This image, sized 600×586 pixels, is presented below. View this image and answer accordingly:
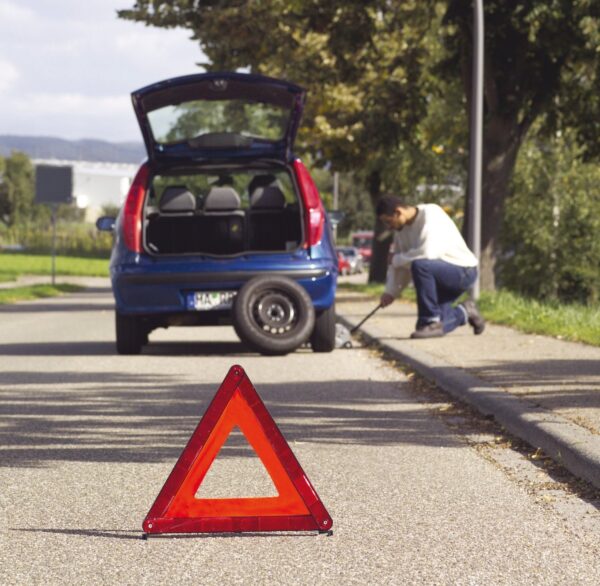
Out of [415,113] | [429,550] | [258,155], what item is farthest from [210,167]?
[415,113]

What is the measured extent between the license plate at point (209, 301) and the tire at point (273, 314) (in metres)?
0.20

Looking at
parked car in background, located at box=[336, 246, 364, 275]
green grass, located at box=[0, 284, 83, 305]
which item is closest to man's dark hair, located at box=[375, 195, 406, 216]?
green grass, located at box=[0, 284, 83, 305]

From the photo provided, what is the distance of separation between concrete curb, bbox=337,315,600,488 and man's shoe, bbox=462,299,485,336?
2599 millimetres

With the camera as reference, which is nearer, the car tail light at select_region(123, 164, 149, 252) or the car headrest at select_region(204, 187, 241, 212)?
the car tail light at select_region(123, 164, 149, 252)

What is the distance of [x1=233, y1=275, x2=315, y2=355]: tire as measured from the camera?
13.3 metres

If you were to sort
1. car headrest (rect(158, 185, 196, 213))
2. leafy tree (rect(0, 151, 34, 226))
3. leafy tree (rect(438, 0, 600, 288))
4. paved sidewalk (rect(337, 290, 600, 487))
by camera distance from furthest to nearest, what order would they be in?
leafy tree (rect(0, 151, 34, 226))
leafy tree (rect(438, 0, 600, 288))
car headrest (rect(158, 185, 196, 213))
paved sidewalk (rect(337, 290, 600, 487))

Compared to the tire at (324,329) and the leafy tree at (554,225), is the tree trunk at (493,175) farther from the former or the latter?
the leafy tree at (554,225)

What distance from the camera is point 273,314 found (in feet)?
44.3

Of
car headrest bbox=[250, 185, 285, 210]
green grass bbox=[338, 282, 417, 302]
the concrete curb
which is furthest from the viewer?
green grass bbox=[338, 282, 417, 302]

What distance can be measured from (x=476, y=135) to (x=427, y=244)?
7757 millimetres

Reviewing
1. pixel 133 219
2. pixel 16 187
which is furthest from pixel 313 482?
pixel 16 187

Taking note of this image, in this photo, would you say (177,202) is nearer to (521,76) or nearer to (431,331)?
(431,331)

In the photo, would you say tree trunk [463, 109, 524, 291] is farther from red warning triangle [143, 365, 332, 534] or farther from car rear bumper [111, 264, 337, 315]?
red warning triangle [143, 365, 332, 534]

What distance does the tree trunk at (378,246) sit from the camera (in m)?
37.3
